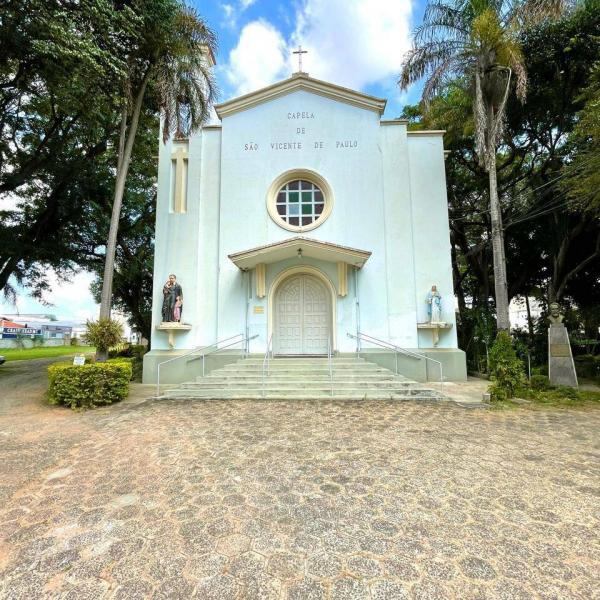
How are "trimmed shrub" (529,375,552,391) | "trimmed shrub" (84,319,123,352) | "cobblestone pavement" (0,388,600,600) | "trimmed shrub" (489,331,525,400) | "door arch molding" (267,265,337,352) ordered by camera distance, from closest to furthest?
"cobblestone pavement" (0,388,600,600)
"trimmed shrub" (489,331,525,400)
"trimmed shrub" (529,375,552,391)
"trimmed shrub" (84,319,123,352)
"door arch molding" (267,265,337,352)

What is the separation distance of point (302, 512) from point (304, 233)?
29.7 feet

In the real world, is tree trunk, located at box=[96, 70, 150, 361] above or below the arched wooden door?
above

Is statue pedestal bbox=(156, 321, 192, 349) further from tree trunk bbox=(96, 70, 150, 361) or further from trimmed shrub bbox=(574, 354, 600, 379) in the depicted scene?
trimmed shrub bbox=(574, 354, 600, 379)

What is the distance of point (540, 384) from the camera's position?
8500 millimetres

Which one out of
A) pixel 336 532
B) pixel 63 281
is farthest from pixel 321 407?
pixel 63 281

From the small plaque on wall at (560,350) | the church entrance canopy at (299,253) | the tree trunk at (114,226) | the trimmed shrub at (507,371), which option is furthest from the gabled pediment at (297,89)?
the small plaque on wall at (560,350)

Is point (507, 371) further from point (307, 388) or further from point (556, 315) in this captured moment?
point (307, 388)

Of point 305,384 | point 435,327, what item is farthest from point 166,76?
point 435,327

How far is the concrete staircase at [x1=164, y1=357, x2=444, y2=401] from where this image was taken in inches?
320

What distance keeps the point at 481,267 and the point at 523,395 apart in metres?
11.1

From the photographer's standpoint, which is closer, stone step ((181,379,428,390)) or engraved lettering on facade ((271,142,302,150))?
stone step ((181,379,428,390))

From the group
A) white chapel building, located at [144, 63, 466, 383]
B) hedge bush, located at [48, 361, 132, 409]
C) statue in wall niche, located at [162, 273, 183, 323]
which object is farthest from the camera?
white chapel building, located at [144, 63, 466, 383]

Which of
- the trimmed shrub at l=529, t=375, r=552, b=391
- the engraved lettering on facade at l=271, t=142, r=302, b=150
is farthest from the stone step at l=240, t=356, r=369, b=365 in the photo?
the engraved lettering on facade at l=271, t=142, r=302, b=150

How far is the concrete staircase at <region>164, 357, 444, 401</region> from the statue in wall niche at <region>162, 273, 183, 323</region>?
7.83 feet
